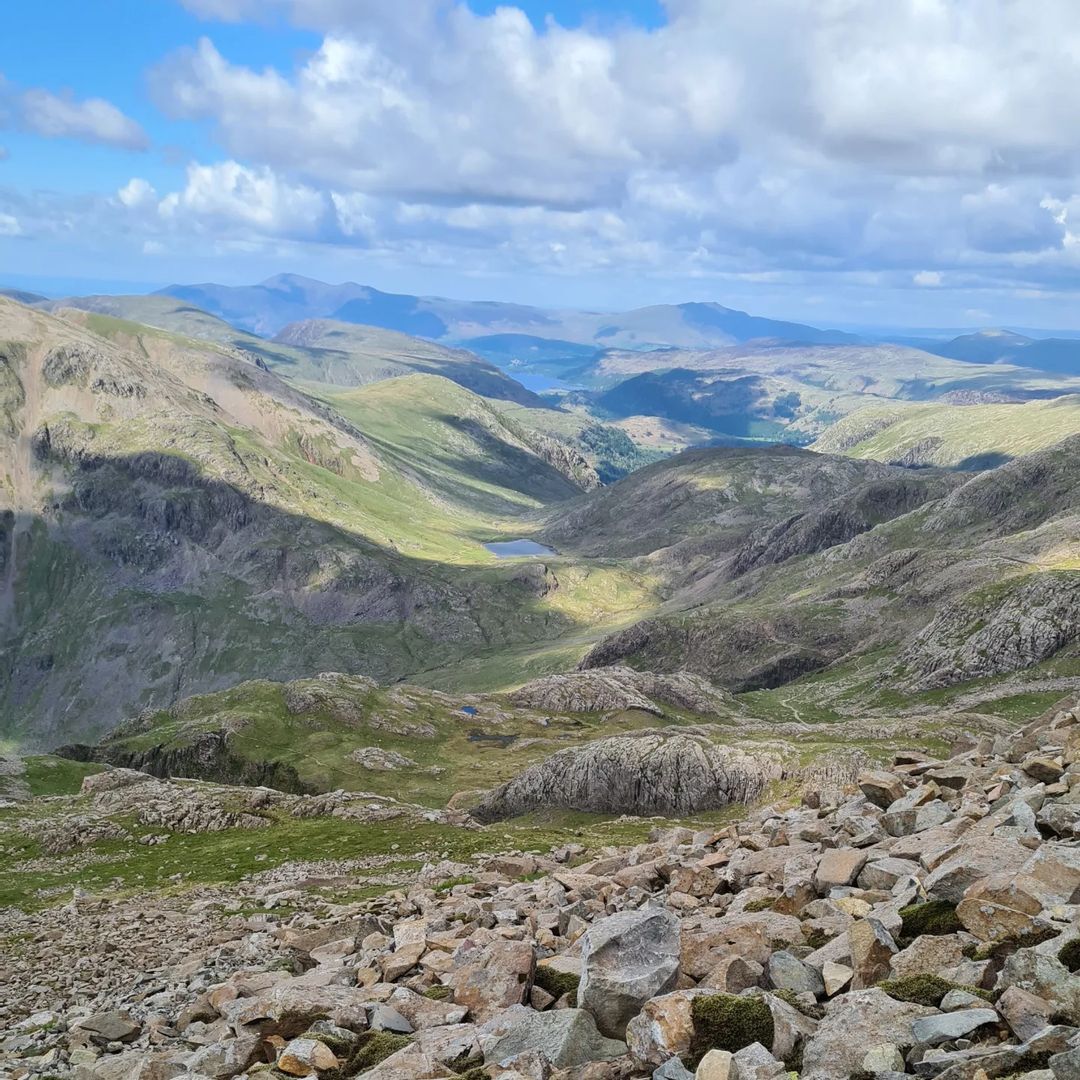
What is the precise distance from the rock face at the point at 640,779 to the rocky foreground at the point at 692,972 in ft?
236

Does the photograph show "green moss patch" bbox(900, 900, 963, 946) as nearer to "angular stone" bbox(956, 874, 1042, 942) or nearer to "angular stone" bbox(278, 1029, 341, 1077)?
"angular stone" bbox(956, 874, 1042, 942)

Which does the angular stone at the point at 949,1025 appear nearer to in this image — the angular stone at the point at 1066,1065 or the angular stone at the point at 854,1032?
the angular stone at the point at 854,1032

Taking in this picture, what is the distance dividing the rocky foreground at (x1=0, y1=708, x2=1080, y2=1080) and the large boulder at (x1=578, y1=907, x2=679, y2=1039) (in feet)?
0.17

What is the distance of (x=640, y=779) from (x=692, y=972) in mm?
93090

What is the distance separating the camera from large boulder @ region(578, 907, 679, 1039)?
20.6 metres

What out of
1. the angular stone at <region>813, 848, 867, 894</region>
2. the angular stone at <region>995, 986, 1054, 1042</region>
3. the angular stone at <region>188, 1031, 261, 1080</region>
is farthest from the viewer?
the angular stone at <region>813, 848, 867, 894</region>

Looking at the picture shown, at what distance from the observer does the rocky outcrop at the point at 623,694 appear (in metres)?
183

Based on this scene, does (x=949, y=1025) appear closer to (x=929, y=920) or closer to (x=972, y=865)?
(x=929, y=920)

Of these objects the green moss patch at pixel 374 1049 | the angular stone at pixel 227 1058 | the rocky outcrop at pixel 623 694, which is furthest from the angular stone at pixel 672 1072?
the rocky outcrop at pixel 623 694

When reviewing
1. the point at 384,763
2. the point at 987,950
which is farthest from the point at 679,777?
the point at 987,950

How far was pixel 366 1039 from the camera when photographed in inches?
866

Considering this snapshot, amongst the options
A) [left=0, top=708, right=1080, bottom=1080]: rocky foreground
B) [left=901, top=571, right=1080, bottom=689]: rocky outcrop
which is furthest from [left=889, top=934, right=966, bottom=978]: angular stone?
[left=901, top=571, right=1080, bottom=689]: rocky outcrop

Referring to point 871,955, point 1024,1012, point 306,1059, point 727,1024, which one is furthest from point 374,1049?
point 1024,1012

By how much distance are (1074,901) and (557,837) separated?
5724 centimetres
